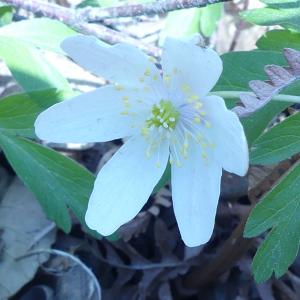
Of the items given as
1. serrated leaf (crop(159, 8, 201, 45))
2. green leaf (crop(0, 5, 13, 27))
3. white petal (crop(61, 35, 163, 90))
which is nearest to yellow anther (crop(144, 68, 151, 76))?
white petal (crop(61, 35, 163, 90))

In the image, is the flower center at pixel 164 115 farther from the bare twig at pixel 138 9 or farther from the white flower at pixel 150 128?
the bare twig at pixel 138 9

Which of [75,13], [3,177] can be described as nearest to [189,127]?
[75,13]

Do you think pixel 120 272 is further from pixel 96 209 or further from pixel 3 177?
pixel 96 209

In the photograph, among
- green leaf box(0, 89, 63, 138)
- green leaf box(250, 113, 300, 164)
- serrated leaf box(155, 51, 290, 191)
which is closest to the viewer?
green leaf box(250, 113, 300, 164)

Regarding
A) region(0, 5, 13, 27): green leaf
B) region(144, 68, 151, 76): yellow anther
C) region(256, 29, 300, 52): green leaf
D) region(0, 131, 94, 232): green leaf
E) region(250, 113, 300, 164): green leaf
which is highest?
region(144, 68, 151, 76): yellow anther

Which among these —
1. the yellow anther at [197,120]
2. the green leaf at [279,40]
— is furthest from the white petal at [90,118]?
the green leaf at [279,40]

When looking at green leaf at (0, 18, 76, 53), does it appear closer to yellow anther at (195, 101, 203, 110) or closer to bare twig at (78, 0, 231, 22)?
bare twig at (78, 0, 231, 22)
